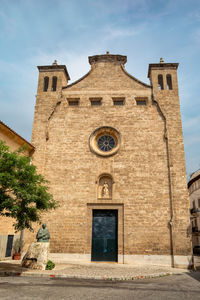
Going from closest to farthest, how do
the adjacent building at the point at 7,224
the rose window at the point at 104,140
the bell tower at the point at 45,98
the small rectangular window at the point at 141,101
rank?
the adjacent building at the point at 7,224
the rose window at the point at 104,140
the bell tower at the point at 45,98
the small rectangular window at the point at 141,101

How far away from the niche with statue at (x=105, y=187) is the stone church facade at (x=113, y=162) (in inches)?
2.6

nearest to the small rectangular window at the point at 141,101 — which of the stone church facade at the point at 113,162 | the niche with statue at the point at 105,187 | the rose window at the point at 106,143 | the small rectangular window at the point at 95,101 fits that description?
the stone church facade at the point at 113,162

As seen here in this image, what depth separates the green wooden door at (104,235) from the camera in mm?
14961

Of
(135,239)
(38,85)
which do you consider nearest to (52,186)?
(135,239)

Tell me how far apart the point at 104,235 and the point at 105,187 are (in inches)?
117

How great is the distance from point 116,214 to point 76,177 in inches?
139

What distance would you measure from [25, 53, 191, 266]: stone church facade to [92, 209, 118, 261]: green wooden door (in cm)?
6

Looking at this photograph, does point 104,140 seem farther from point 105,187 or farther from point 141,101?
point 141,101

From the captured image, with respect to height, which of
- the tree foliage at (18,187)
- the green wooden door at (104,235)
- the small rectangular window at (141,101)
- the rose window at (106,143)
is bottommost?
the green wooden door at (104,235)

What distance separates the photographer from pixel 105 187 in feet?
52.7

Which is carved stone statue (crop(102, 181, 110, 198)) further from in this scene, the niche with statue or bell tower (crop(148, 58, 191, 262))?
bell tower (crop(148, 58, 191, 262))

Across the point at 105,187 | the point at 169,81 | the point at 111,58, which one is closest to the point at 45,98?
the point at 111,58

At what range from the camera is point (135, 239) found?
48.3ft

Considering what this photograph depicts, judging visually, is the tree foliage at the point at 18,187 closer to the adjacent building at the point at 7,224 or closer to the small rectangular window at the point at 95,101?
the adjacent building at the point at 7,224
